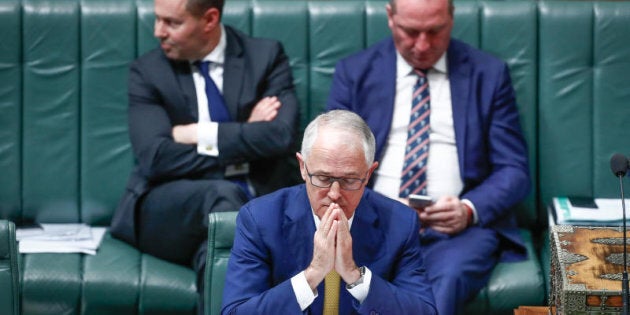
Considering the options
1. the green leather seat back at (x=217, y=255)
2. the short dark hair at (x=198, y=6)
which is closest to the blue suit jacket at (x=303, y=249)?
the green leather seat back at (x=217, y=255)

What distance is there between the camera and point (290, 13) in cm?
445

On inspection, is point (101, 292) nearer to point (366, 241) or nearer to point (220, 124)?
point (220, 124)

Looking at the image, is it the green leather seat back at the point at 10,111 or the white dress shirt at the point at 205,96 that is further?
the green leather seat back at the point at 10,111

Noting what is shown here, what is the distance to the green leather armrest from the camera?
3004mm

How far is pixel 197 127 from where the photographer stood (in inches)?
163

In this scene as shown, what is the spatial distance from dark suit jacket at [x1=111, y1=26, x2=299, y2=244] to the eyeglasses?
46.8 inches

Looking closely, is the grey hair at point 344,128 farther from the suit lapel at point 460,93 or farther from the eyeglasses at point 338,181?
the suit lapel at point 460,93

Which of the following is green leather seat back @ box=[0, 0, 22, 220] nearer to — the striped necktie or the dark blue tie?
the dark blue tie

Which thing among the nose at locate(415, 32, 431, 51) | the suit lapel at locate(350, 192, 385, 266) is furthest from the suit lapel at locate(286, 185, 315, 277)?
the nose at locate(415, 32, 431, 51)

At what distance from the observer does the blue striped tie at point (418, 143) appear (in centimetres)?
411

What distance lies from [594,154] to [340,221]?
5.88 ft

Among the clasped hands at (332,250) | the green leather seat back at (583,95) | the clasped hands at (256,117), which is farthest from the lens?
the green leather seat back at (583,95)

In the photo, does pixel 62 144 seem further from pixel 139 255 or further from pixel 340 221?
pixel 340 221

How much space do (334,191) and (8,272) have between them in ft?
2.91
